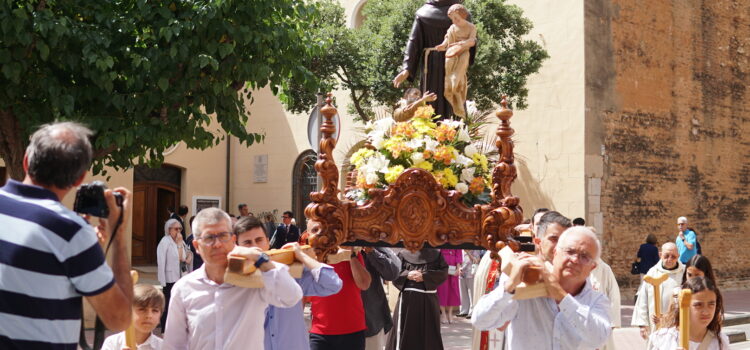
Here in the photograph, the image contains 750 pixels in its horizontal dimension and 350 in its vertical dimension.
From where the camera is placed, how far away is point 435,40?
23.5ft

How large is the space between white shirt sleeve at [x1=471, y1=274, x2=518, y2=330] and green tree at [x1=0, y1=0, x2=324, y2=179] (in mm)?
5570

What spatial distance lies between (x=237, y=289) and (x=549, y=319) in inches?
59.1

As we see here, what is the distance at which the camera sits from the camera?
308cm

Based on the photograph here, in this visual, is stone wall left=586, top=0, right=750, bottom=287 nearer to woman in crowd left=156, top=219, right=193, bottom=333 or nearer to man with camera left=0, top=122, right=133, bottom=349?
woman in crowd left=156, top=219, right=193, bottom=333

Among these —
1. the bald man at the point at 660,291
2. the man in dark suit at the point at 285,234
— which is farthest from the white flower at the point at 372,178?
the man in dark suit at the point at 285,234

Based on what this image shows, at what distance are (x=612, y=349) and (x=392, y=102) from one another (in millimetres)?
11723

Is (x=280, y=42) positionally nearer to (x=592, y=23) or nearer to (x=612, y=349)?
(x=612, y=349)

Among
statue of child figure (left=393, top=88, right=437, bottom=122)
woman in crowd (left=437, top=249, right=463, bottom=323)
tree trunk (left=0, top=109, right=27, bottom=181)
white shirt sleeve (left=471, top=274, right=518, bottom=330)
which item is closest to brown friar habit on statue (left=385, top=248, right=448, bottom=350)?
statue of child figure (left=393, top=88, right=437, bottom=122)

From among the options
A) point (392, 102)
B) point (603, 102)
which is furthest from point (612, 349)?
point (603, 102)

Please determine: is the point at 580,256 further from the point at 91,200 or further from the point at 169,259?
the point at 169,259

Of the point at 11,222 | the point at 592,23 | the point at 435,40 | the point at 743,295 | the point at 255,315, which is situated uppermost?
the point at 592,23

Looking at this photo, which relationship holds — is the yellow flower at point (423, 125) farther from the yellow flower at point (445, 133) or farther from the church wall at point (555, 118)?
the church wall at point (555, 118)

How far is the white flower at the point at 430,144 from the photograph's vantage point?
5.70 m

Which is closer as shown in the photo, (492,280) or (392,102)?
(492,280)
